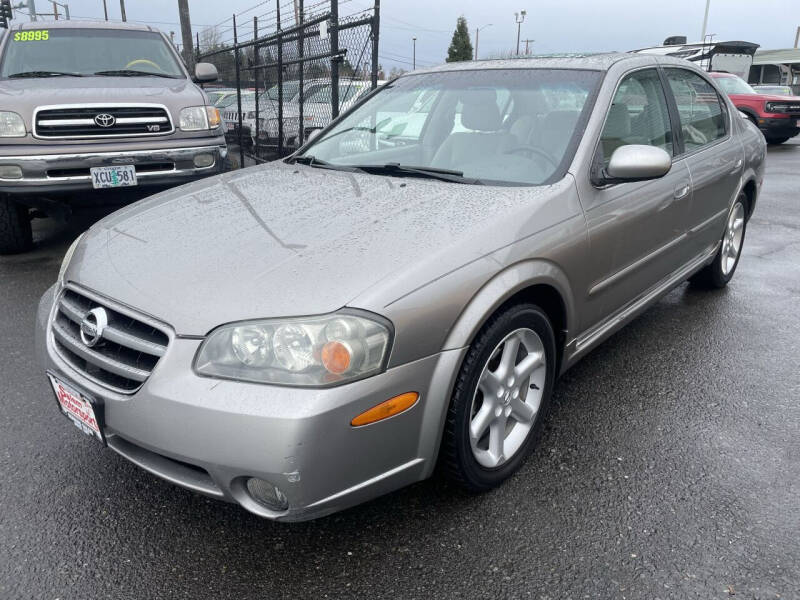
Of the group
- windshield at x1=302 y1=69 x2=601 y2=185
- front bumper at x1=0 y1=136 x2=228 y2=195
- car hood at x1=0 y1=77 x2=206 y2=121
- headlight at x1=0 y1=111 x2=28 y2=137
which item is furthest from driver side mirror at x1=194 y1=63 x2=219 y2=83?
windshield at x1=302 y1=69 x2=601 y2=185

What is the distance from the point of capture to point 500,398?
90.5 inches

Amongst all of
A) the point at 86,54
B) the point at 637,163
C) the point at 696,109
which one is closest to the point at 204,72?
the point at 86,54

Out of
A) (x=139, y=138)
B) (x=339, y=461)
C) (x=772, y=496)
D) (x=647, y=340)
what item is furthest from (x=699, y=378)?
(x=139, y=138)

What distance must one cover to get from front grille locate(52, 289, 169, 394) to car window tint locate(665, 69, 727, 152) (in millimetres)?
2982

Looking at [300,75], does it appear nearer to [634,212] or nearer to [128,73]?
[128,73]

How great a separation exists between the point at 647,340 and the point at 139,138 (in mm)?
4210

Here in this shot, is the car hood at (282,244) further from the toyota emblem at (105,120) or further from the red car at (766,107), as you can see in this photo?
the red car at (766,107)

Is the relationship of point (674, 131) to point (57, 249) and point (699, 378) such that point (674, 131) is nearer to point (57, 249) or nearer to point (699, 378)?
point (699, 378)

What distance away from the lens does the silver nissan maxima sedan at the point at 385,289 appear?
1.76m

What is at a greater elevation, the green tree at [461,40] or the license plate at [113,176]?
the green tree at [461,40]

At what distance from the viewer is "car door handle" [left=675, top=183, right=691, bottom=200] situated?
10.7ft

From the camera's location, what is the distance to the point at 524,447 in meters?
2.47

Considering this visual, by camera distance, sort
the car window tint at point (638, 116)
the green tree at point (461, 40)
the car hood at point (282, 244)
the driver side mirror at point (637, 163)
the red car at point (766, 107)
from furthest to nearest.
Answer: the green tree at point (461, 40)
the red car at point (766, 107)
the car window tint at point (638, 116)
the driver side mirror at point (637, 163)
the car hood at point (282, 244)

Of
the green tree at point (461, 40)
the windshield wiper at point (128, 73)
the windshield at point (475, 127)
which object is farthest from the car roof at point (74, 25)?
the green tree at point (461, 40)
